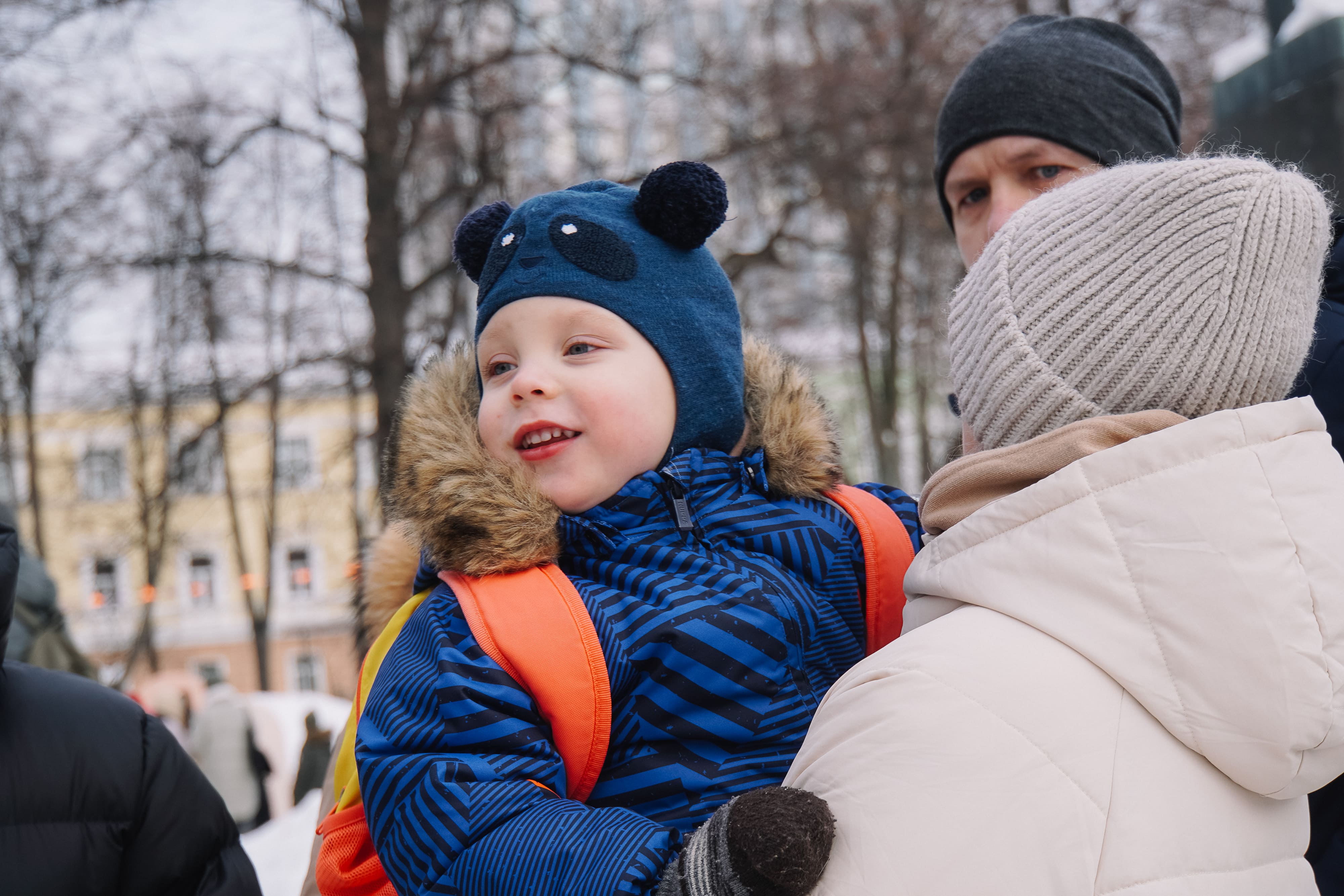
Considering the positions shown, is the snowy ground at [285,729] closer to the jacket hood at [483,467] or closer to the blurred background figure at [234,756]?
the blurred background figure at [234,756]

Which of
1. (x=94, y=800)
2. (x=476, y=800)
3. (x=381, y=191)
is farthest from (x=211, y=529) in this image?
(x=476, y=800)

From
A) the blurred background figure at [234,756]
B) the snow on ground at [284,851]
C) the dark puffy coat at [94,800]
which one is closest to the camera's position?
the dark puffy coat at [94,800]

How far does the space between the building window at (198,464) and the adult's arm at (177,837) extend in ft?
25.3

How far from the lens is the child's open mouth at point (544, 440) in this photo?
184 cm

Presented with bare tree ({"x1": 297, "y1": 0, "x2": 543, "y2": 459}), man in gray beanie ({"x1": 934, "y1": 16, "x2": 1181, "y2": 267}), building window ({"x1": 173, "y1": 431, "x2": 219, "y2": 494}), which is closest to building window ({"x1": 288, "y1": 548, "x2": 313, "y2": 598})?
building window ({"x1": 173, "y1": 431, "x2": 219, "y2": 494})

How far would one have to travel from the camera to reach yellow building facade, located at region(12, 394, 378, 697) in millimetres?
11938

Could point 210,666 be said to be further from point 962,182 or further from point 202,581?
point 962,182

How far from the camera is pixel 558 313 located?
1.88 metres

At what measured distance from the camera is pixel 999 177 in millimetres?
2572

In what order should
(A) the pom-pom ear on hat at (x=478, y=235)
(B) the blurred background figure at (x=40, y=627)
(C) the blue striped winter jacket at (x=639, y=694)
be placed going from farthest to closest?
(B) the blurred background figure at (x=40, y=627)
(A) the pom-pom ear on hat at (x=478, y=235)
(C) the blue striped winter jacket at (x=639, y=694)

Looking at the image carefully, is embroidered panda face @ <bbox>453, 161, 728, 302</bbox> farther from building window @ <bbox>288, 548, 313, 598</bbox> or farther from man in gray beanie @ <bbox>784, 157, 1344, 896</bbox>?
building window @ <bbox>288, 548, 313, 598</bbox>

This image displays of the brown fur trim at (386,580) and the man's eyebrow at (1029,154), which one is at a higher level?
the man's eyebrow at (1029,154)

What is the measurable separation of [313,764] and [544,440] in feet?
27.3

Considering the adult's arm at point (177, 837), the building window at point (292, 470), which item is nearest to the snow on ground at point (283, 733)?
the building window at point (292, 470)
